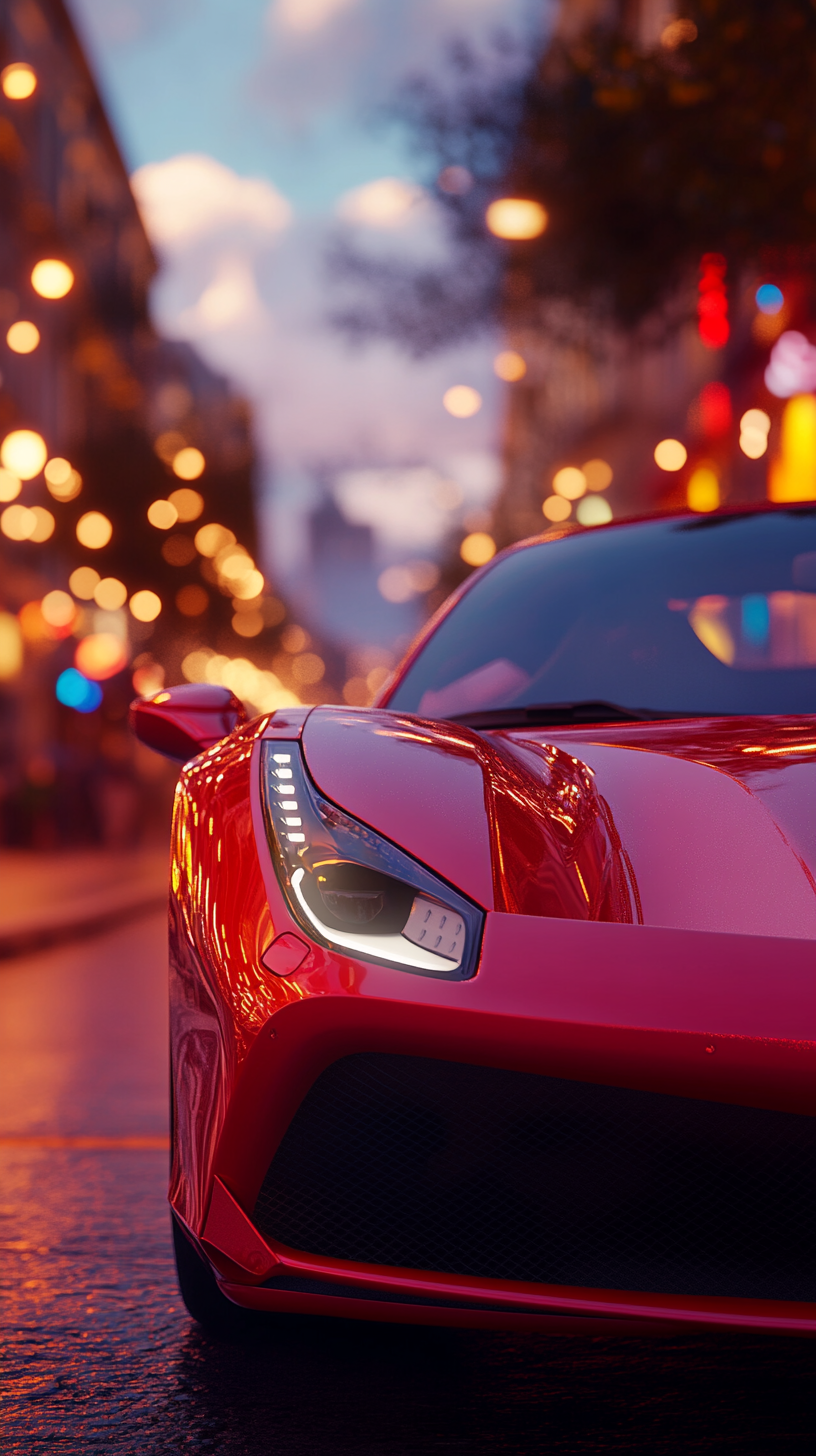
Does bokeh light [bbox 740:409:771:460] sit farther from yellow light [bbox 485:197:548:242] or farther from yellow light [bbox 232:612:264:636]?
yellow light [bbox 232:612:264:636]

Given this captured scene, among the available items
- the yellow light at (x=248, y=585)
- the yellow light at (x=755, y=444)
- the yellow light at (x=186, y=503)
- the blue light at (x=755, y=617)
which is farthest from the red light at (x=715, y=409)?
the blue light at (x=755, y=617)

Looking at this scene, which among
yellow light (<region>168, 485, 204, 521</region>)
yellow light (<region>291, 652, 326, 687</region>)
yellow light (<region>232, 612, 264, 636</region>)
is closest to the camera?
yellow light (<region>168, 485, 204, 521</region>)

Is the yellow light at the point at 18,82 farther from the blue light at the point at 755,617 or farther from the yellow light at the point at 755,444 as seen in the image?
the yellow light at the point at 755,444

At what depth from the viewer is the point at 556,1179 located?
90.5 inches

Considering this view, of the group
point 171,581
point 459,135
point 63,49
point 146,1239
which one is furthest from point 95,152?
point 146,1239

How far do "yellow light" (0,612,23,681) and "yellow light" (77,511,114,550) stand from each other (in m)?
2.81

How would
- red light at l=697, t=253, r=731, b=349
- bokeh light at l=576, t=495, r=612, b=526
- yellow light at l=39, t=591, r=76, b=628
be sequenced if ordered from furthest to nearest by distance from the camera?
yellow light at l=39, t=591, r=76, b=628
bokeh light at l=576, t=495, r=612, b=526
red light at l=697, t=253, r=731, b=349

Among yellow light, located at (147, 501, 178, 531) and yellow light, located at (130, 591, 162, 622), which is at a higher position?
yellow light, located at (147, 501, 178, 531)

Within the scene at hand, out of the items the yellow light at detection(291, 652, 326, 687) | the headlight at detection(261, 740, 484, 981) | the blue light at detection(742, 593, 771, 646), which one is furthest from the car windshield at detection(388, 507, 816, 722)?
the yellow light at detection(291, 652, 326, 687)

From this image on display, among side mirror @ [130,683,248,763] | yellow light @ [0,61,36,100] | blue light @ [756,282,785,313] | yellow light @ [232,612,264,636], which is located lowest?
yellow light @ [232,612,264,636]

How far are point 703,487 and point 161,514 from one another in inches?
606

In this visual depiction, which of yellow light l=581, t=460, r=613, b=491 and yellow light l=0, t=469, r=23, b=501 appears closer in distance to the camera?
yellow light l=0, t=469, r=23, b=501

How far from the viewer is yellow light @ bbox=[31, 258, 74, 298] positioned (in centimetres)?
1587

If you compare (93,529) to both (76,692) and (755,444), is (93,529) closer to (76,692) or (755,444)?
(76,692)
